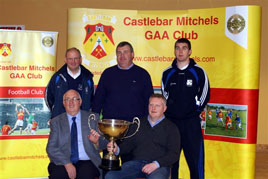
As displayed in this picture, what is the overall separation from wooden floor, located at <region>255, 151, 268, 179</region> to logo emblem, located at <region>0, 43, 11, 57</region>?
11.8ft

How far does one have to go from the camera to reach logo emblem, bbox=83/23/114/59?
4465 millimetres

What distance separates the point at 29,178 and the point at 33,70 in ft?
4.40

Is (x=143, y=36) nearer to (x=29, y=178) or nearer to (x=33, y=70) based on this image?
(x=33, y=70)

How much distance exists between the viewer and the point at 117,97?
3.42 metres

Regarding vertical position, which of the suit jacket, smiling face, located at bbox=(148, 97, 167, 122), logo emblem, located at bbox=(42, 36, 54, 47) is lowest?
the suit jacket

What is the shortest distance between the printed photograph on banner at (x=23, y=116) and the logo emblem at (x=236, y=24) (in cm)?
245

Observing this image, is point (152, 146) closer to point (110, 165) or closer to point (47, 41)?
point (110, 165)

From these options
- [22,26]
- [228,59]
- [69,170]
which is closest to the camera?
[69,170]

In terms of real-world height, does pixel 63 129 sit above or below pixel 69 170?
above

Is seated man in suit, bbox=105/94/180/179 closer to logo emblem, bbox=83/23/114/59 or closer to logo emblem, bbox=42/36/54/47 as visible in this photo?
logo emblem, bbox=83/23/114/59

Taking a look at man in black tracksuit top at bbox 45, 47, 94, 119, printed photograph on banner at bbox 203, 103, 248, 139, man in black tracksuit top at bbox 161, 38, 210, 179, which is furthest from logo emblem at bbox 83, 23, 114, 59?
printed photograph on banner at bbox 203, 103, 248, 139

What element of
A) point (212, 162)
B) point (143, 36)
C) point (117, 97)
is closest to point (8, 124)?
point (117, 97)

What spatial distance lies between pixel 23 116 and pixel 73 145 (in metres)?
1.53

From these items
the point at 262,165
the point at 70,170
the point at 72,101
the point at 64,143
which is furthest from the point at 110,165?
the point at 262,165
